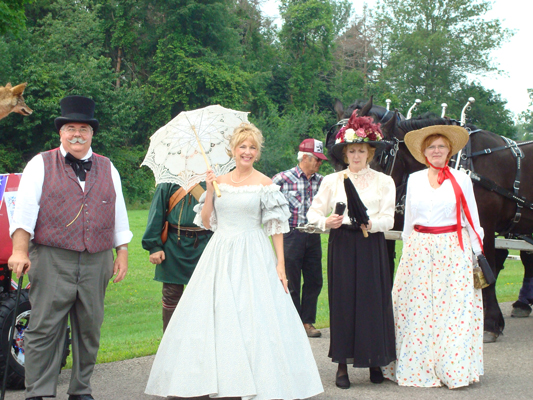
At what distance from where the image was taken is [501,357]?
5605mm

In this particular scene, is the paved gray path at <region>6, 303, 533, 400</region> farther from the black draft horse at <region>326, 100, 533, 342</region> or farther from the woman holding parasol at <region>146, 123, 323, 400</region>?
the black draft horse at <region>326, 100, 533, 342</region>

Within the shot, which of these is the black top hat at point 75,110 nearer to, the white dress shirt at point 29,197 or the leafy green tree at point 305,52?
the white dress shirt at point 29,197

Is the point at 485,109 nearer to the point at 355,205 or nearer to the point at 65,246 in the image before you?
the point at 355,205

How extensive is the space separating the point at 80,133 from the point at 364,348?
257cm

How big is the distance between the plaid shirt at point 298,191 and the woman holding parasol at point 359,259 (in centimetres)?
208

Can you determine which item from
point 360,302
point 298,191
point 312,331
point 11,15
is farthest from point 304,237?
point 11,15

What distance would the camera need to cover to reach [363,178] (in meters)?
4.84

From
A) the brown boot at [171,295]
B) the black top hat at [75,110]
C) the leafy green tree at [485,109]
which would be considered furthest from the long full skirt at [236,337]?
the leafy green tree at [485,109]

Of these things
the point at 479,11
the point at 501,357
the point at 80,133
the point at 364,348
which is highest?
the point at 479,11

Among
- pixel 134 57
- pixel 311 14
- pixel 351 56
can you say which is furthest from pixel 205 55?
pixel 351 56

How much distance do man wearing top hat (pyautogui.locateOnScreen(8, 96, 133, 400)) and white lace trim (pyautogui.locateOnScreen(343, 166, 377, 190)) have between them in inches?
74.3

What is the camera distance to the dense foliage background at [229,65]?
3359 cm

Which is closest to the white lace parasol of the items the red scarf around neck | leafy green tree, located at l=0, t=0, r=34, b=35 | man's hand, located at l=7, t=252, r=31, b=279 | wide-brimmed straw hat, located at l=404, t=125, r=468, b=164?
man's hand, located at l=7, t=252, r=31, b=279

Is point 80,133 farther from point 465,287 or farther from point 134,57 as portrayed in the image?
point 134,57
